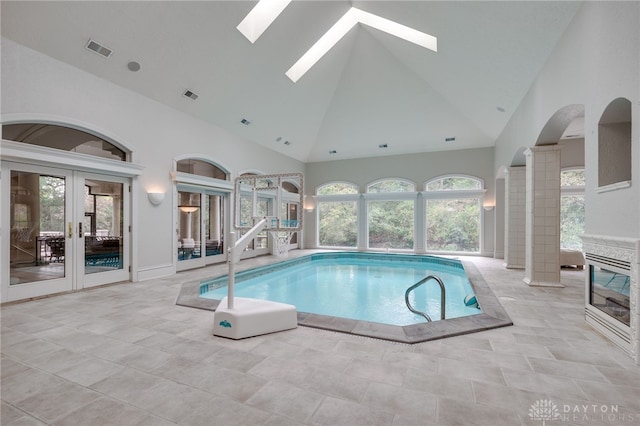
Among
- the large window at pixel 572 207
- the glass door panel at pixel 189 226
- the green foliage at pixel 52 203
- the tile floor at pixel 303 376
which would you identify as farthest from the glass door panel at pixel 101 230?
the large window at pixel 572 207

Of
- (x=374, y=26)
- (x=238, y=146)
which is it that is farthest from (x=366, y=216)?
(x=374, y=26)

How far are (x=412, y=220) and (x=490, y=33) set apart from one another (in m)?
6.46

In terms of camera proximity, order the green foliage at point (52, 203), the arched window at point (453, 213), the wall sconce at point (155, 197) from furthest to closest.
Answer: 1. the arched window at point (453, 213)
2. the wall sconce at point (155, 197)
3. the green foliage at point (52, 203)

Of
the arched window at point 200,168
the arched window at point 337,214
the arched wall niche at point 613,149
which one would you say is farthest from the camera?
the arched window at point 337,214

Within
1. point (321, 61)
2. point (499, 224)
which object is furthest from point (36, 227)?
point (499, 224)

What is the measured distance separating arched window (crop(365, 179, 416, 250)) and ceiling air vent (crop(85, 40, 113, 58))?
810 cm

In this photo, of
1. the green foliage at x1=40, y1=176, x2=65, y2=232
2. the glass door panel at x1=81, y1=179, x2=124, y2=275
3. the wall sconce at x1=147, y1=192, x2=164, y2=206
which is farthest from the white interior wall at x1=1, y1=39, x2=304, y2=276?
the green foliage at x1=40, y1=176, x2=65, y2=232

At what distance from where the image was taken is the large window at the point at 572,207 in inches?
321

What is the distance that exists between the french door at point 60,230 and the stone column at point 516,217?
8.20 metres

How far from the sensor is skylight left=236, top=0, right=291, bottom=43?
17.4 feet

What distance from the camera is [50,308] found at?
12.6 ft

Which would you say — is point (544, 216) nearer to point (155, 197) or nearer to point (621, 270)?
point (621, 270)

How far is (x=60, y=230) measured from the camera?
14.8 ft

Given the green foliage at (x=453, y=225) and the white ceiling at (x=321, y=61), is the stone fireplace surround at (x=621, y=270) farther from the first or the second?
the green foliage at (x=453, y=225)
